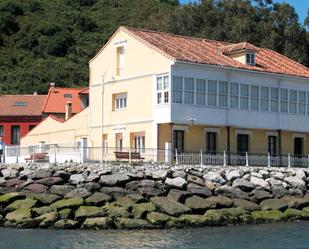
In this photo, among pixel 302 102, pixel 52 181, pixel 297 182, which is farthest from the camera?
pixel 302 102

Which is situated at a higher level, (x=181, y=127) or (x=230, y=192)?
(x=181, y=127)

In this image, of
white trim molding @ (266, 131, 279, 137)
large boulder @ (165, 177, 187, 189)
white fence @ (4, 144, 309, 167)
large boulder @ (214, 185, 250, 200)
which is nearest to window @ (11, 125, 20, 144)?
white fence @ (4, 144, 309, 167)

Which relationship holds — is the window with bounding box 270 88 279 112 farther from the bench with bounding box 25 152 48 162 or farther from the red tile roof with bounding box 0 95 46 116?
the red tile roof with bounding box 0 95 46 116

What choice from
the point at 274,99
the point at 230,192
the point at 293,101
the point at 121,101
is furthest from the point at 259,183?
the point at 121,101

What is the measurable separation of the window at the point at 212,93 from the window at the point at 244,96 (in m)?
2.08

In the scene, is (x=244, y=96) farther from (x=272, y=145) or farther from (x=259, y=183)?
(x=259, y=183)

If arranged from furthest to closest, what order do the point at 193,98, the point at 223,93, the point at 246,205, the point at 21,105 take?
the point at 21,105, the point at 223,93, the point at 193,98, the point at 246,205

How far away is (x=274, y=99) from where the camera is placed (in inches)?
1911

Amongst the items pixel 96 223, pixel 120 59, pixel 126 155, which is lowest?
pixel 96 223

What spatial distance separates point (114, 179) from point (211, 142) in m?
10.9

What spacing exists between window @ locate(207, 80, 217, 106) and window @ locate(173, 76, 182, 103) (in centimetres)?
214

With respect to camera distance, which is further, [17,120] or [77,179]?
[17,120]

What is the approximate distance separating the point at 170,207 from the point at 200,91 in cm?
1196

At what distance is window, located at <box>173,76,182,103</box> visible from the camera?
43750 mm
